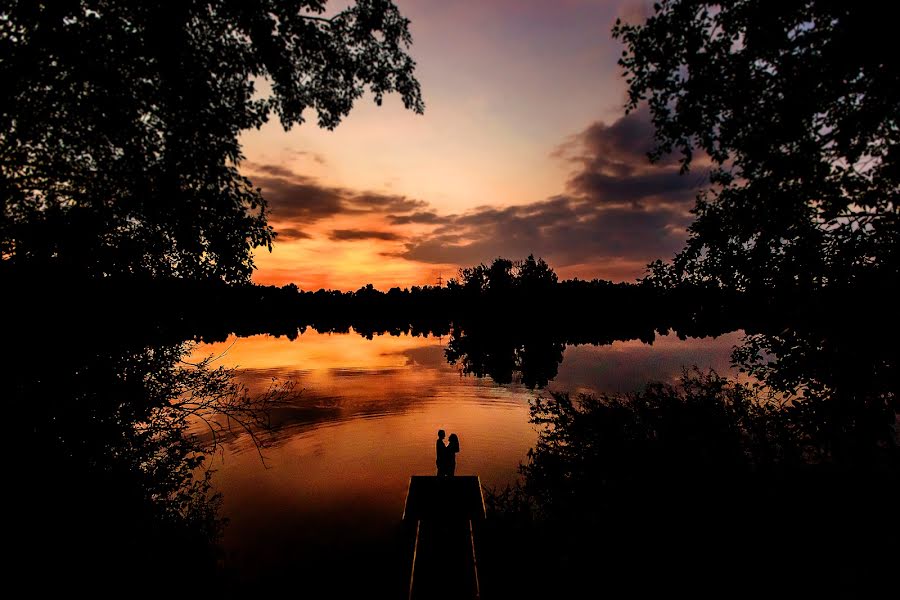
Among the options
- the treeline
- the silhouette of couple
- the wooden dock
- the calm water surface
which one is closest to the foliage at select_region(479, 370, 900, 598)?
the wooden dock

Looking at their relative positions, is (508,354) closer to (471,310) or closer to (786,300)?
(471,310)

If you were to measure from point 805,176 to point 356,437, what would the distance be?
26.3 metres

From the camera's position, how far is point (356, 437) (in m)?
26.3

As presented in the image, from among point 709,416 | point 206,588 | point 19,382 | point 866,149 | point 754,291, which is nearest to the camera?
point 19,382

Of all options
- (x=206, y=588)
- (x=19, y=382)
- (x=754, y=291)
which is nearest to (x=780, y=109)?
(x=754, y=291)

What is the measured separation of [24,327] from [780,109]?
51.7ft

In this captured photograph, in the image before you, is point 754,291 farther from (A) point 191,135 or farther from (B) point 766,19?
(A) point 191,135

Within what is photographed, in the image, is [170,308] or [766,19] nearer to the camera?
[766,19]

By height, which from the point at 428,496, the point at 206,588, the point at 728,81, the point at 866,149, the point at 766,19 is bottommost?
the point at 206,588

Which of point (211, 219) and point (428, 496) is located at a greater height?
point (211, 219)

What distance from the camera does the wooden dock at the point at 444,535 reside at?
9873 millimetres

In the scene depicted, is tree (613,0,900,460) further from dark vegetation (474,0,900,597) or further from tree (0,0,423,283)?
tree (0,0,423,283)

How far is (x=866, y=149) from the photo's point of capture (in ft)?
26.3

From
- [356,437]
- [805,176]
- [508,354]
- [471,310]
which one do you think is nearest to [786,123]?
[805,176]
